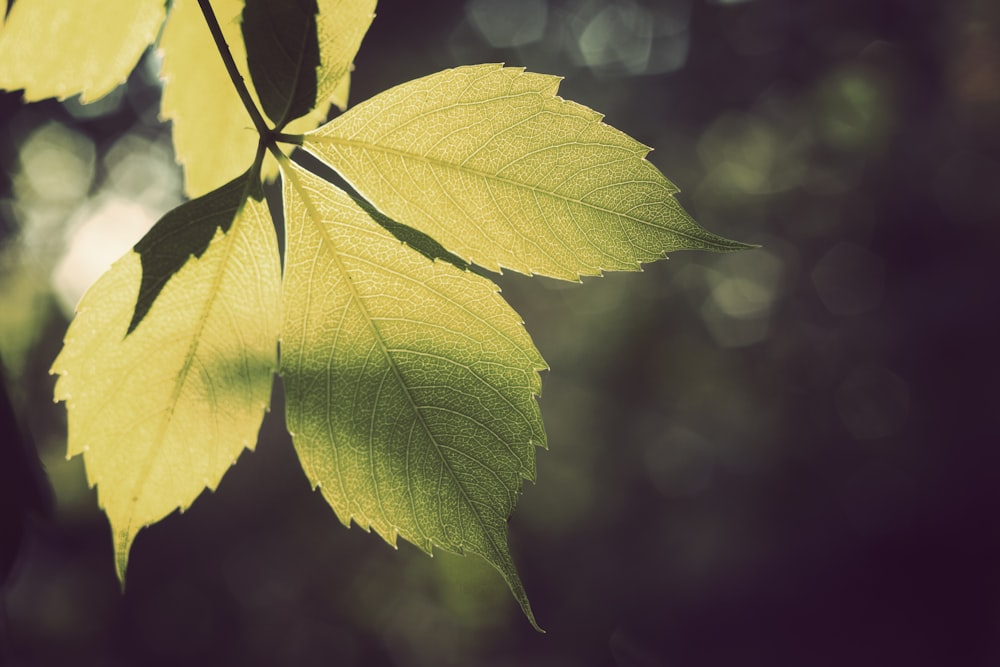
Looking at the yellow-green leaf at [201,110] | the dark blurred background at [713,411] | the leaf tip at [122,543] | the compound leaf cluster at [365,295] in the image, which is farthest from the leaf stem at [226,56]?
the dark blurred background at [713,411]

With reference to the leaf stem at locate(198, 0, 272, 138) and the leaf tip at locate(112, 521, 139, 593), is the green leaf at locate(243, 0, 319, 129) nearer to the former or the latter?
the leaf stem at locate(198, 0, 272, 138)

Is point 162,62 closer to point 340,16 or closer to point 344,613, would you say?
point 340,16

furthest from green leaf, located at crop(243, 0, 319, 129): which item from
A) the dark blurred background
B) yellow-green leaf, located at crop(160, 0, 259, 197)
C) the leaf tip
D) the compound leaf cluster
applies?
the dark blurred background

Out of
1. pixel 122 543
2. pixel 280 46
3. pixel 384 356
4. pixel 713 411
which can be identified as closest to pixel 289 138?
pixel 280 46

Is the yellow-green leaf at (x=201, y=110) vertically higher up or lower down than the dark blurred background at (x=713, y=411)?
higher up

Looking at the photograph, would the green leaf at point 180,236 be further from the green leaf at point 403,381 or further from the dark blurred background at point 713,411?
the dark blurred background at point 713,411

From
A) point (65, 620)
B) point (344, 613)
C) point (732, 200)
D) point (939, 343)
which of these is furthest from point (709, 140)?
point (65, 620)

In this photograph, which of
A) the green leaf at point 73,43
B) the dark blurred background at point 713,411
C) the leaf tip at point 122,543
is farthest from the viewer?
the dark blurred background at point 713,411
